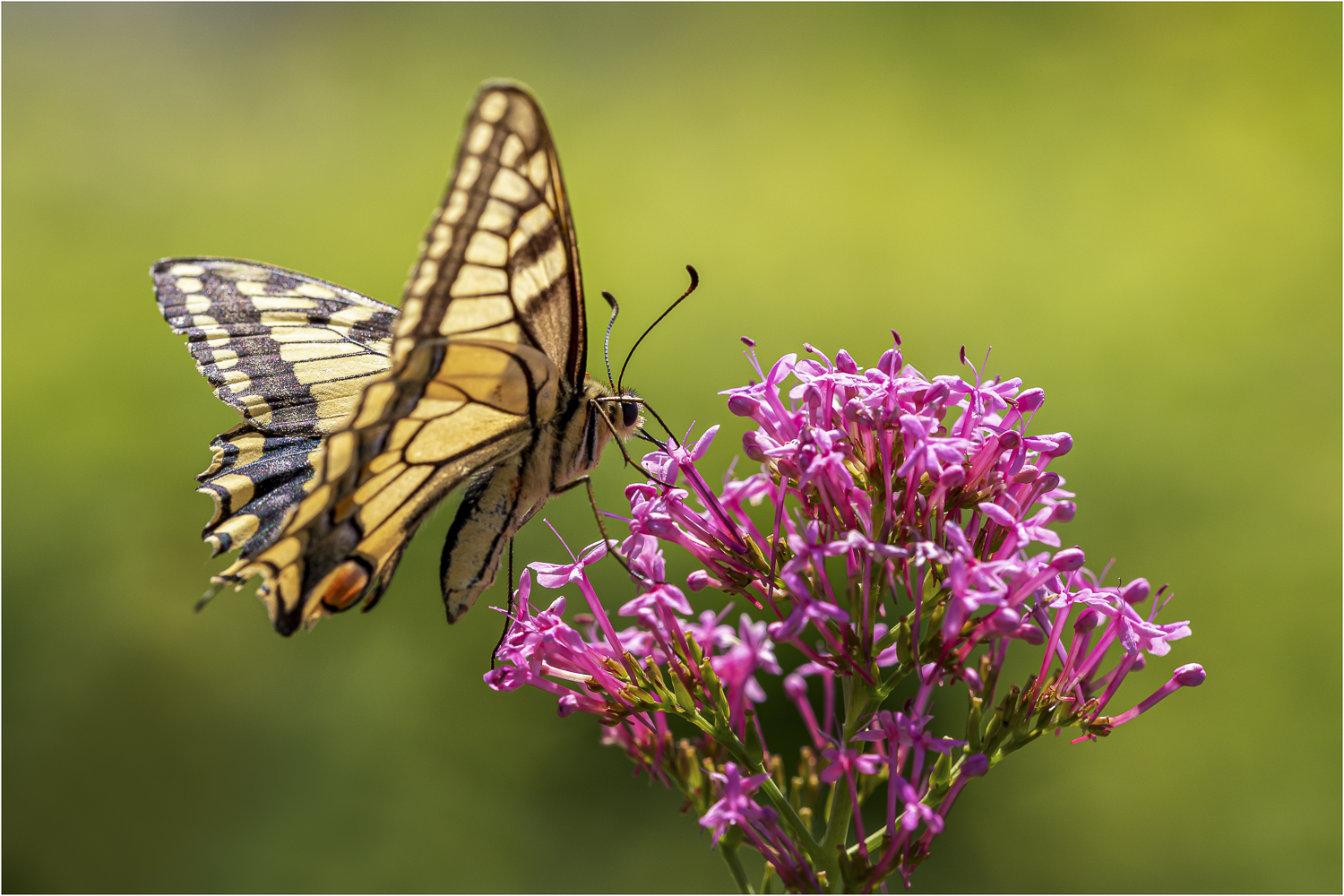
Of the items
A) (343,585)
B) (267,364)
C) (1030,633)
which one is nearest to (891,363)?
(1030,633)

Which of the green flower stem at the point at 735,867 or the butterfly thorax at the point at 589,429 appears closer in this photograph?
the green flower stem at the point at 735,867

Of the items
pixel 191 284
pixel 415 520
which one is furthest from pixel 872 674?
pixel 191 284

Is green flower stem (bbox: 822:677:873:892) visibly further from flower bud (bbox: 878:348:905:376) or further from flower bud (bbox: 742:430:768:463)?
flower bud (bbox: 878:348:905:376)

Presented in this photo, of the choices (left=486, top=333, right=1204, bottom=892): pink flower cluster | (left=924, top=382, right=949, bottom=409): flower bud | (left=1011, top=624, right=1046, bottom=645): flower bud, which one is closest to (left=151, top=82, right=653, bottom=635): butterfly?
(left=486, top=333, right=1204, bottom=892): pink flower cluster

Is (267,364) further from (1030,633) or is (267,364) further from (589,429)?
(1030,633)

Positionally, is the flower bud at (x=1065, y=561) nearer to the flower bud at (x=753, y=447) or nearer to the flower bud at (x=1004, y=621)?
the flower bud at (x=1004, y=621)

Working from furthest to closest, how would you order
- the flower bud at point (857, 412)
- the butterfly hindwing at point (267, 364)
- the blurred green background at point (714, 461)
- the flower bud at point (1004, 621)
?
the blurred green background at point (714, 461) < the butterfly hindwing at point (267, 364) < the flower bud at point (857, 412) < the flower bud at point (1004, 621)

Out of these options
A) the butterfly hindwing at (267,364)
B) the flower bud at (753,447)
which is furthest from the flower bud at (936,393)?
the butterfly hindwing at (267,364)
